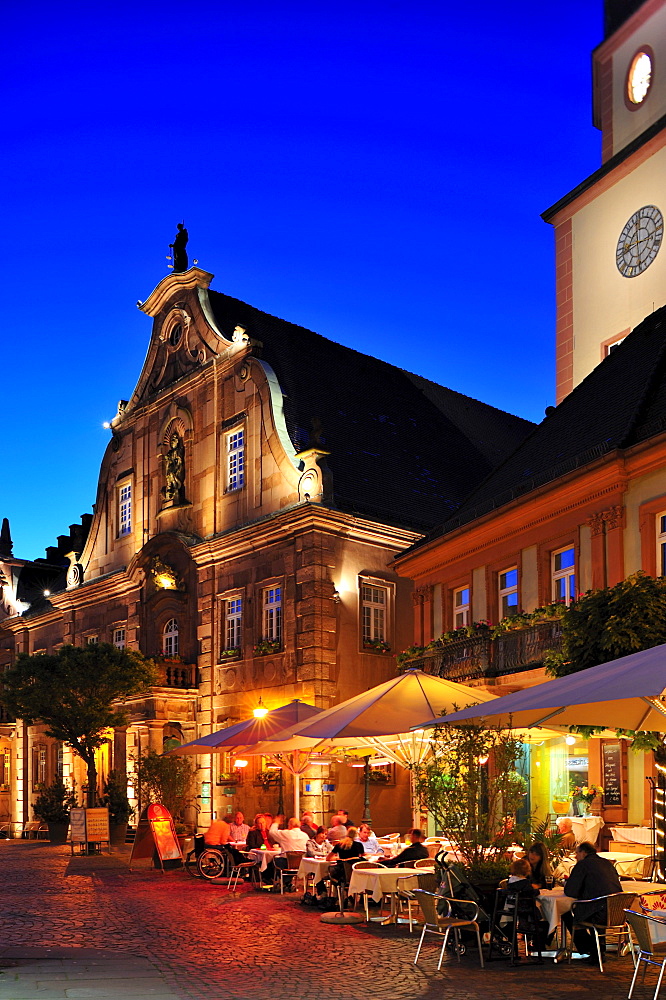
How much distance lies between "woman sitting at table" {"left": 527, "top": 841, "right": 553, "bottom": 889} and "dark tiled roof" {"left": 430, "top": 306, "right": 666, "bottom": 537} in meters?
8.90

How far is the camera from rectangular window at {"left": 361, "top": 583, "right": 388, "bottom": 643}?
3200 centimetres

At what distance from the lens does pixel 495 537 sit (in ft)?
81.6

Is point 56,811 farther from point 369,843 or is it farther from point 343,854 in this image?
point 343,854

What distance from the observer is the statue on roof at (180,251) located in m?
39.2

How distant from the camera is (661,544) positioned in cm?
1998

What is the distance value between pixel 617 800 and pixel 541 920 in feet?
26.5

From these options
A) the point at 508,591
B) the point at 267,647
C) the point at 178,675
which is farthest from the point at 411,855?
the point at 178,675

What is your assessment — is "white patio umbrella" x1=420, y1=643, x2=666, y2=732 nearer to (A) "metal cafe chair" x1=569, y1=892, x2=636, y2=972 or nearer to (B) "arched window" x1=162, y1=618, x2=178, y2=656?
(A) "metal cafe chair" x1=569, y1=892, x2=636, y2=972

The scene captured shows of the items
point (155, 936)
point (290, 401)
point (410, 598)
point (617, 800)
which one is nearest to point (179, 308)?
point (290, 401)

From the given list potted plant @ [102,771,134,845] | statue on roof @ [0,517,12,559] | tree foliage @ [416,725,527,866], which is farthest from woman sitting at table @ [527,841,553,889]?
statue on roof @ [0,517,12,559]

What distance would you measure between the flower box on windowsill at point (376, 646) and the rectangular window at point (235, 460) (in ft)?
21.1

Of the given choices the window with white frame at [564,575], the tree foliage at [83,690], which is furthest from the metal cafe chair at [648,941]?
the tree foliage at [83,690]

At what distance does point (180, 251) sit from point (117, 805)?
18467mm

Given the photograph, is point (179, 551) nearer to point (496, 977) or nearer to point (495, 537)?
point (495, 537)
